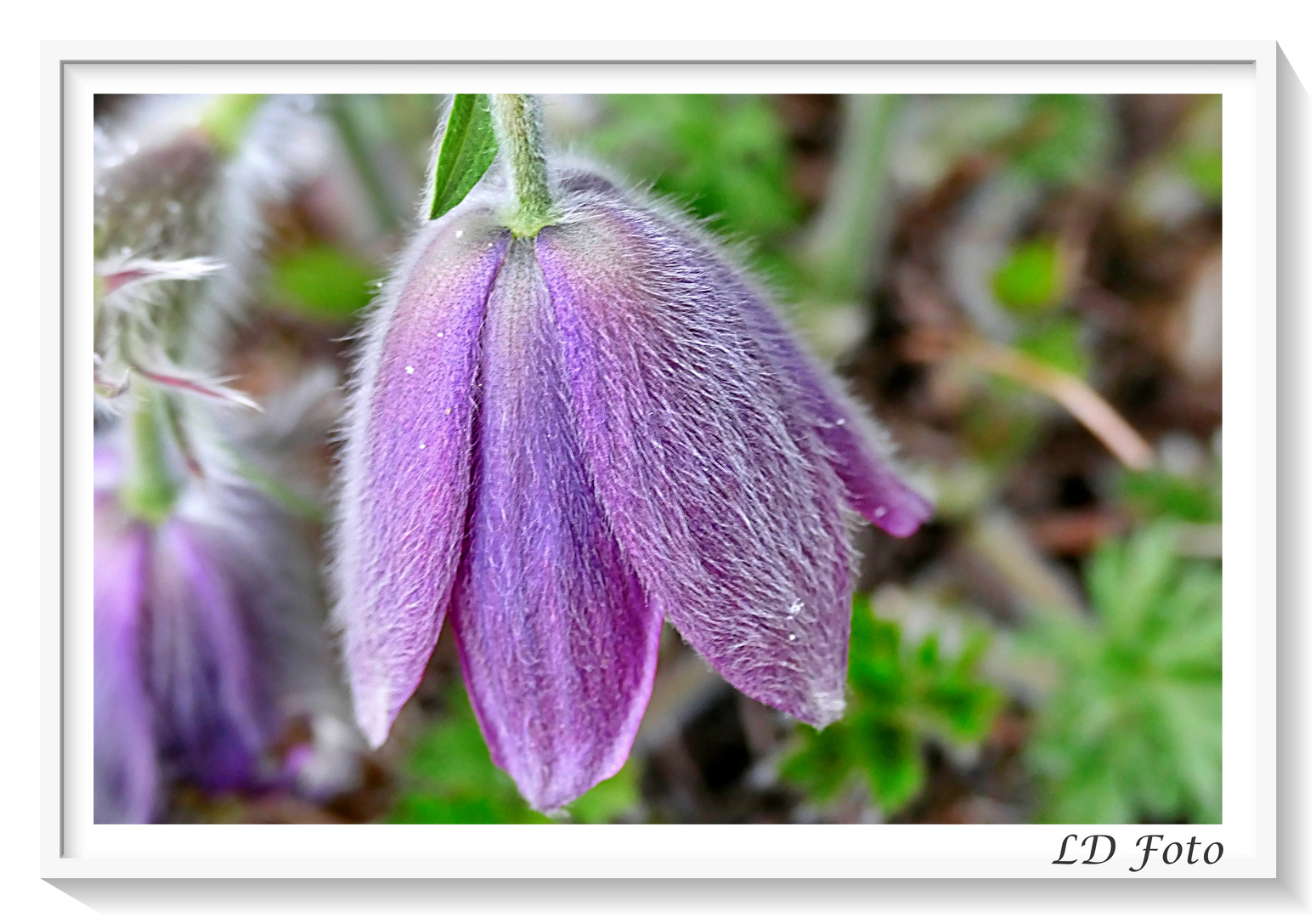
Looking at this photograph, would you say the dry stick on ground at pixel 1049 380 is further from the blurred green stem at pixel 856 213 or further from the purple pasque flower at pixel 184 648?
the purple pasque flower at pixel 184 648

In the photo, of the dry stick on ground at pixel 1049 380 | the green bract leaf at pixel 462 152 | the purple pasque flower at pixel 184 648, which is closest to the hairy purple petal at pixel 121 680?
the purple pasque flower at pixel 184 648

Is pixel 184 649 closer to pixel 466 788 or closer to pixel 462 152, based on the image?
pixel 466 788

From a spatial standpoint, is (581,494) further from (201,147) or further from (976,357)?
(976,357)

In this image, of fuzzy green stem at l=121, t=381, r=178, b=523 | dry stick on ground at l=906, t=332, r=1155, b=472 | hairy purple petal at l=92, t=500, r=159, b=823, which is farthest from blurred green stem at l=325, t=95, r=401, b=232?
dry stick on ground at l=906, t=332, r=1155, b=472

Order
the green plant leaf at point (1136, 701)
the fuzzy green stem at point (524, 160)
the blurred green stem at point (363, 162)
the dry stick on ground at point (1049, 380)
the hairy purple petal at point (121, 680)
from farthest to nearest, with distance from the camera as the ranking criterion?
the dry stick on ground at point (1049, 380) → the blurred green stem at point (363, 162) → the green plant leaf at point (1136, 701) → the hairy purple petal at point (121, 680) → the fuzzy green stem at point (524, 160)

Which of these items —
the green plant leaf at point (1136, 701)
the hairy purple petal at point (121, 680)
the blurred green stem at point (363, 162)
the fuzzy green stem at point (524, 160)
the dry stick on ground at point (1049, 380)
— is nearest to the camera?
the fuzzy green stem at point (524, 160)

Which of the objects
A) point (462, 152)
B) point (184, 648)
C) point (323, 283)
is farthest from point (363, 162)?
point (462, 152)

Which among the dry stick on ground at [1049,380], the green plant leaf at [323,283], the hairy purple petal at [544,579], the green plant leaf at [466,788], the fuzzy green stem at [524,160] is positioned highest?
the green plant leaf at [323,283]
